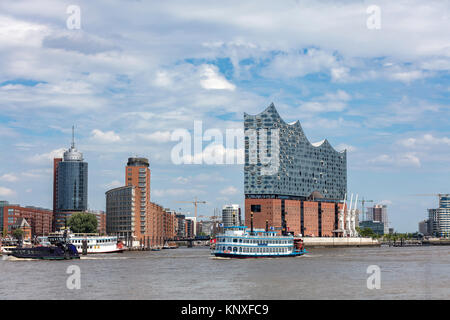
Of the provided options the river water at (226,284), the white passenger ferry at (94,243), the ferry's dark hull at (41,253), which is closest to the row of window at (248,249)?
the river water at (226,284)

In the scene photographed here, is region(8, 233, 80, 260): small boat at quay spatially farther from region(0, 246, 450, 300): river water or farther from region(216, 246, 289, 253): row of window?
region(216, 246, 289, 253): row of window

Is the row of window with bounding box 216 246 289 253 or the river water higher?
the row of window with bounding box 216 246 289 253

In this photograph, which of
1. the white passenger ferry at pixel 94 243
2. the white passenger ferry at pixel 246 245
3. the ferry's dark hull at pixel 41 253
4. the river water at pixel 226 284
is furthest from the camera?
the white passenger ferry at pixel 94 243

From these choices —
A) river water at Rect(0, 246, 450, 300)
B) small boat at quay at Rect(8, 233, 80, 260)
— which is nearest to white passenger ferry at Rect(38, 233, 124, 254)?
small boat at quay at Rect(8, 233, 80, 260)

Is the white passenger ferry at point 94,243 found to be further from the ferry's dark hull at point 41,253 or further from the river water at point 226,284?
the river water at point 226,284

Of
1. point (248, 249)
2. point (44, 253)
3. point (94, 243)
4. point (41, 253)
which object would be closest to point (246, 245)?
point (248, 249)

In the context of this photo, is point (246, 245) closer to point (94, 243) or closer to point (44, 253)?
point (44, 253)

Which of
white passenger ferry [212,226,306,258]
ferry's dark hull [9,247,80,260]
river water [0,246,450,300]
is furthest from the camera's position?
ferry's dark hull [9,247,80,260]

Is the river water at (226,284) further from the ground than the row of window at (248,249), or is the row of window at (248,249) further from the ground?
the row of window at (248,249)

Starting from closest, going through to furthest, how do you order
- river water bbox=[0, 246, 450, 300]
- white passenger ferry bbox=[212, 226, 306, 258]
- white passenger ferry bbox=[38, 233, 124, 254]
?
river water bbox=[0, 246, 450, 300] → white passenger ferry bbox=[212, 226, 306, 258] → white passenger ferry bbox=[38, 233, 124, 254]
